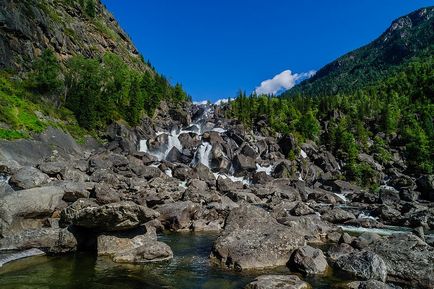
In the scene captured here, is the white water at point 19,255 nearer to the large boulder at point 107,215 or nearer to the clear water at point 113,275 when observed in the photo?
the clear water at point 113,275

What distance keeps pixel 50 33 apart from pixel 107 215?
108m

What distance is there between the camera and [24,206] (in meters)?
24.7

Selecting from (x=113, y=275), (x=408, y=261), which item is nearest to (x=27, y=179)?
(x=113, y=275)

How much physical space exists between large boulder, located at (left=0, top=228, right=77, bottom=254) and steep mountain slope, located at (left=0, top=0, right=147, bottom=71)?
78326 millimetres

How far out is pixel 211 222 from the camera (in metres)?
36.5

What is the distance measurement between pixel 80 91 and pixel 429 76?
177974 mm

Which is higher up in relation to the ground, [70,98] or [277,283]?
[70,98]

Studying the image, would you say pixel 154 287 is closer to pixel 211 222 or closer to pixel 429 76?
pixel 211 222

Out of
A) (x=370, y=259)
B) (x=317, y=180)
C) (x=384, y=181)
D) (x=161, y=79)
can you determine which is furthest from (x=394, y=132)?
(x=370, y=259)

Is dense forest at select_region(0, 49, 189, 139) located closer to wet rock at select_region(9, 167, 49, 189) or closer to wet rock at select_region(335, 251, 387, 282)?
wet rock at select_region(9, 167, 49, 189)

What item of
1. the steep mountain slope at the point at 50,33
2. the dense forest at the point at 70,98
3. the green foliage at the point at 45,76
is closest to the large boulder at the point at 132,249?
the dense forest at the point at 70,98

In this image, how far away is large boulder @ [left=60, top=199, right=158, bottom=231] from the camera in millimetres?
22000

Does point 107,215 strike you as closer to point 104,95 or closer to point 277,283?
point 277,283

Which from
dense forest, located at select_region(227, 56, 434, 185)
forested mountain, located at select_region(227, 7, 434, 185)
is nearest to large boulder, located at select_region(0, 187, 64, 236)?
forested mountain, located at select_region(227, 7, 434, 185)
